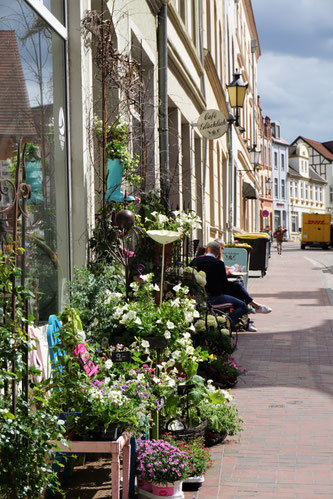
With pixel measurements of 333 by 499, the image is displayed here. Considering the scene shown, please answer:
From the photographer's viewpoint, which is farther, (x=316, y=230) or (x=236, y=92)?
(x=316, y=230)

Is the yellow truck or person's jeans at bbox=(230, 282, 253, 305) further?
the yellow truck

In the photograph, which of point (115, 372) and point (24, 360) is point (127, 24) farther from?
point (24, 360)

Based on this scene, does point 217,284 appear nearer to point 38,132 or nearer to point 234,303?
point 234,303

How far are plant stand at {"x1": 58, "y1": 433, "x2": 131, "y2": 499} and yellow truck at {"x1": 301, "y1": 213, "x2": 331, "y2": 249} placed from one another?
47.9 metres

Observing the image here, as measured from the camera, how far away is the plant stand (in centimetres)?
405

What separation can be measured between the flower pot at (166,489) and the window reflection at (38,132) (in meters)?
1.60

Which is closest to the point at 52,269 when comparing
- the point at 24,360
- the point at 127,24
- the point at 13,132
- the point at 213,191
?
the point at 13,132

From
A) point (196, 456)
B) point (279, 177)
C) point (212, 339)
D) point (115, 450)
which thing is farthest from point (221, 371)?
point (279, 177)

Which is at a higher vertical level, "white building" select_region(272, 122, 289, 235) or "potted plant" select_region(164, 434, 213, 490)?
"white building" select_region(272, 122, 289, 235)

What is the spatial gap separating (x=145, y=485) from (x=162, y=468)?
0.17 metres

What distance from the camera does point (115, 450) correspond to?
406 centimetres

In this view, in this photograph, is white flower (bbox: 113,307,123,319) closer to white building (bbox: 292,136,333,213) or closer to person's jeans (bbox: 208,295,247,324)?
person's jeans (bbox: 208,295,247,324)

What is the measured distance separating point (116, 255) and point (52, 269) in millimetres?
863

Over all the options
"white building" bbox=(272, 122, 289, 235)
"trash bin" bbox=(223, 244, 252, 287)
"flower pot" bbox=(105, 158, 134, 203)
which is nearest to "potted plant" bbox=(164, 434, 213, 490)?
"flower pot" bbox=(105, 158, 134, 203)
